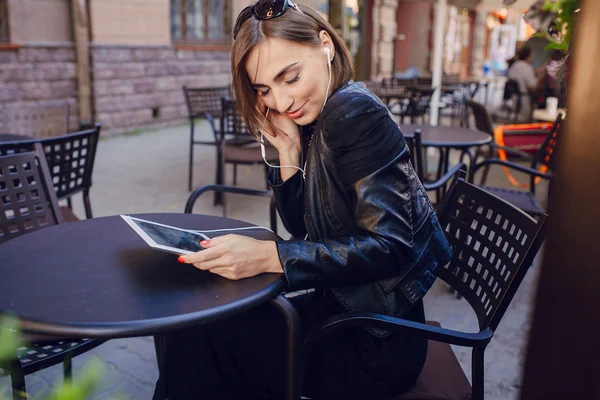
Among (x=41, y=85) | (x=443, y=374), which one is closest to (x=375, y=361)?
(x=443, y=374)

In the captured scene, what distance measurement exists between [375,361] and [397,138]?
58 cm

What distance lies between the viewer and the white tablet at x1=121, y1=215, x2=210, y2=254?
4.52ft

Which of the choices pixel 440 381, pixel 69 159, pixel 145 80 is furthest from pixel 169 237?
pixel 145 80

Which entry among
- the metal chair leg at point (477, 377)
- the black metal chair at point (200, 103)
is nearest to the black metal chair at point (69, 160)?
the metal chair leg at point (477, 377)

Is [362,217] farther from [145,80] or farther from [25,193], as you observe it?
[145,80]

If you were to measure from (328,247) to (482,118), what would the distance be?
3.81 metres

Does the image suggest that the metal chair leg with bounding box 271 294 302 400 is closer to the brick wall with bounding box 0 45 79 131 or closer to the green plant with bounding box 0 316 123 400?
the green plant with bounding box 0 316 123 400

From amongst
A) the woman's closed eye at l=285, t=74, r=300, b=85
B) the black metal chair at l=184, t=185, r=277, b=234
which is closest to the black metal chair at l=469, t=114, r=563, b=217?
the black metal chair at l=184, t=185, r=277, b=234

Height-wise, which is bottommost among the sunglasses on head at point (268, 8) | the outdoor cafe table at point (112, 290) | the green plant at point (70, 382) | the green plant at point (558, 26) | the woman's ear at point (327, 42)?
the outdoor cafe table at point (112, 290)

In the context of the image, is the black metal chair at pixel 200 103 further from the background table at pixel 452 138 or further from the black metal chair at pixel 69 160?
the black metal chair at pixel 69 160

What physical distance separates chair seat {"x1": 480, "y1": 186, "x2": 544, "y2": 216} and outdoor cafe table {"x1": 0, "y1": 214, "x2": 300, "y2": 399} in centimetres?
242

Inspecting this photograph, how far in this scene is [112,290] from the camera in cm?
132

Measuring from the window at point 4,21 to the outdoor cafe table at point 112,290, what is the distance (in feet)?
22.2

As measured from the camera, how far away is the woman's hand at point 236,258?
1.38 m
